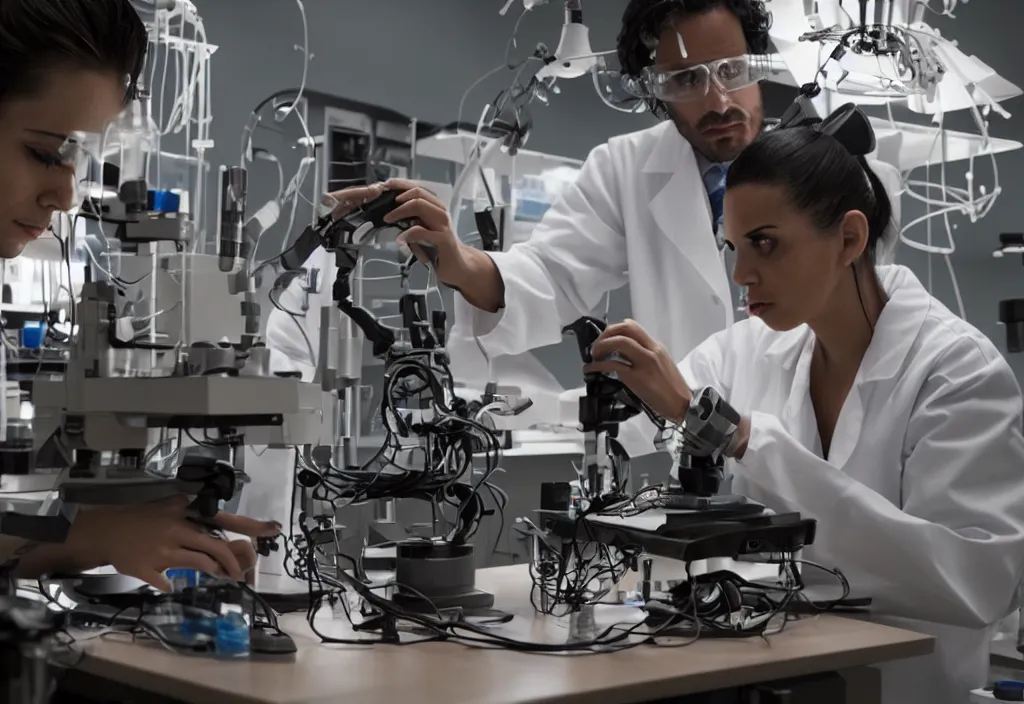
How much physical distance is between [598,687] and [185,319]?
629 mm

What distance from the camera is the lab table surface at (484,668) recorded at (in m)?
0.97

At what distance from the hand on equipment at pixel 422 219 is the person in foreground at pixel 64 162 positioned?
1.29 feet

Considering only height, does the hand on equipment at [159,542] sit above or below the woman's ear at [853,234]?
below

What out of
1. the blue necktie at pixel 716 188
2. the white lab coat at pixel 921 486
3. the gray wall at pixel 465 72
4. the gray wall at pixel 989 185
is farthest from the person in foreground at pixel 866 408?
the gray wall at pixel 989 185

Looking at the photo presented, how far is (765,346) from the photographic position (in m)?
1.97

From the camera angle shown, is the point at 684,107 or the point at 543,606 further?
the point at 684,107

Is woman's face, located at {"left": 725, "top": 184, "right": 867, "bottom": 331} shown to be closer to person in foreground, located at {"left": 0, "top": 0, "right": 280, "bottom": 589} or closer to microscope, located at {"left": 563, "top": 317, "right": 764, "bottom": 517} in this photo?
microscope, located at {"left": 563, "top": 317, "right": 764, "bottom": 517}

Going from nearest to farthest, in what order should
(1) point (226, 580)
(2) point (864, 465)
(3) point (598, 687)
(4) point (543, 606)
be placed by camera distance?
(3) point (598, 687) < (1) point (226, 580) < (4) point (543, 606) < (2) point (864, 465)

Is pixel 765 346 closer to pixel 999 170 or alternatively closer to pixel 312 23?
pixel 312 23

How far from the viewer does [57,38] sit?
1.29 meters

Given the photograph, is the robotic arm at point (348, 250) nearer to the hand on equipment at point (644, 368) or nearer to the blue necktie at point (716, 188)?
the hand on equipment at point (644, 368)

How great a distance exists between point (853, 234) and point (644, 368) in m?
0.47

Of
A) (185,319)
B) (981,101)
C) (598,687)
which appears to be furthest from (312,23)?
(598,687)

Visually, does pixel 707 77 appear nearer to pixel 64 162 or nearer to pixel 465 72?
pixel 64 162
